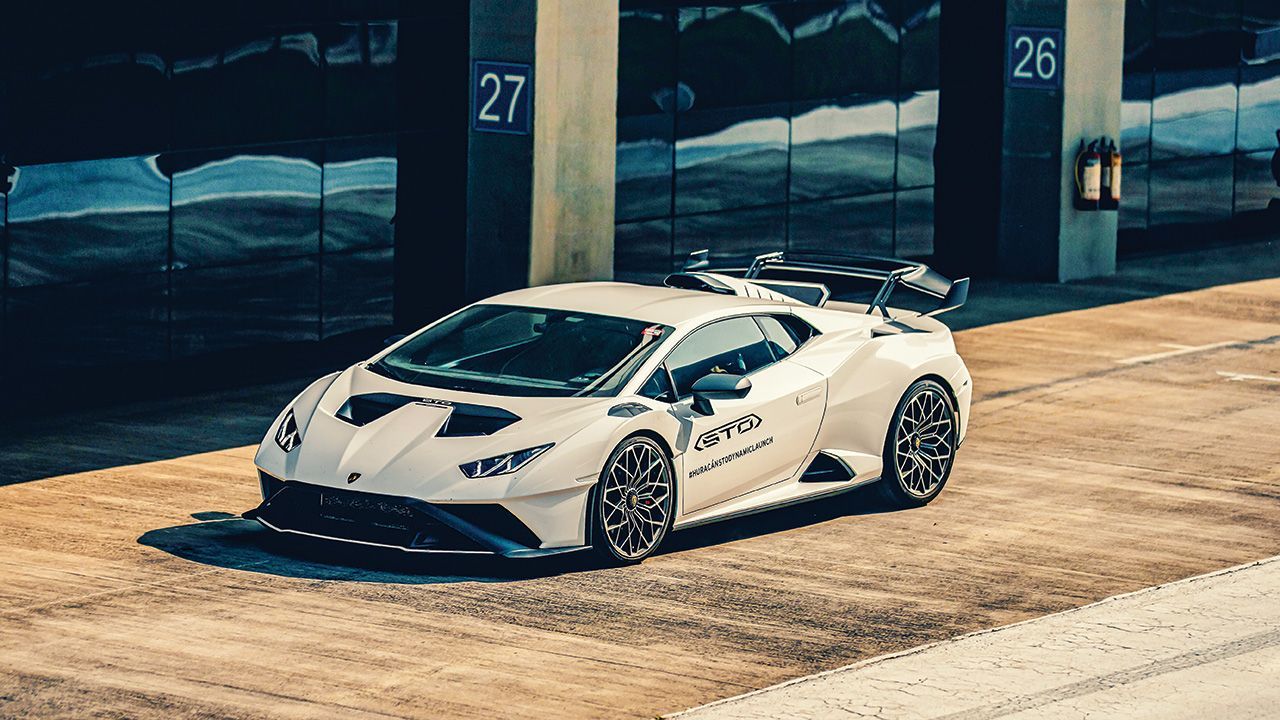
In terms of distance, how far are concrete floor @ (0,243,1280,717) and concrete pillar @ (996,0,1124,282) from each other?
792 cm

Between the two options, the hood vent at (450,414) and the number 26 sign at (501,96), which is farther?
the number 26 sign at (501,96)

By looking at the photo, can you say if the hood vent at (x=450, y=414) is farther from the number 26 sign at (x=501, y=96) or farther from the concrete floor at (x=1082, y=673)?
the number 26 sign at (x=501, y=96)

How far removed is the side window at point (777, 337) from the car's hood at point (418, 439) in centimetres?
153

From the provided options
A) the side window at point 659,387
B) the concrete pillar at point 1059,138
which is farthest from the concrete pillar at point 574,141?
the side window at point 659,387

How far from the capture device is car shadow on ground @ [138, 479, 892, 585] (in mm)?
11000

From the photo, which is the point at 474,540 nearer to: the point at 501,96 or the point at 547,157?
the point at 547,157

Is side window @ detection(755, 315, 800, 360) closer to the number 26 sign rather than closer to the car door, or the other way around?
the car door

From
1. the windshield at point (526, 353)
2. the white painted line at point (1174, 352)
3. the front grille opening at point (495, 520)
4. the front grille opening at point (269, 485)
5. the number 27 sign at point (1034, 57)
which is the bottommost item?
the front grille opening at point (495, 520)

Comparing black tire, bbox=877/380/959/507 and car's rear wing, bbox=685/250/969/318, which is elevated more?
car's rear wing, bbox=685/250/969/318

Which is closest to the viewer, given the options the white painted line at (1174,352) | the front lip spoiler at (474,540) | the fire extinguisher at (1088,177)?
the front lip spoiler at (474,540)

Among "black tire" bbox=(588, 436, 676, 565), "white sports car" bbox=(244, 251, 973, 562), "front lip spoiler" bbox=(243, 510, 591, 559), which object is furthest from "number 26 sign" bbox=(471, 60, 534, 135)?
"front lip spoiler" bbox=(243, 510, 591, 559)

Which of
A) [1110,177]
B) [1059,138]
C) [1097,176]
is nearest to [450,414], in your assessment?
[1059,138]

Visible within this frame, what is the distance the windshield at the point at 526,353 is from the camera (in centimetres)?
1167

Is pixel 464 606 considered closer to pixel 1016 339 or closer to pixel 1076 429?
pixel 1076 429
